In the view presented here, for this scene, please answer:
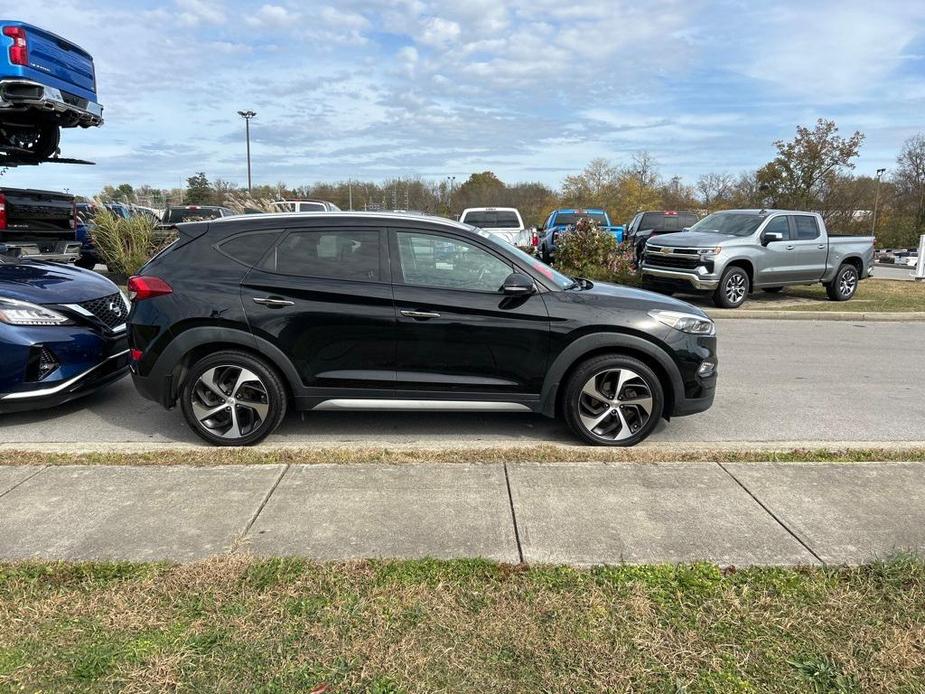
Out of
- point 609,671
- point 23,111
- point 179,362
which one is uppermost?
point 23,111

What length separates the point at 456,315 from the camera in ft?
A: 15.0

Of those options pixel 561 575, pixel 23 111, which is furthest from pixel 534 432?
pixel 23 111

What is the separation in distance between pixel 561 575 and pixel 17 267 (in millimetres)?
5845

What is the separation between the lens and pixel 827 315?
38.4ft

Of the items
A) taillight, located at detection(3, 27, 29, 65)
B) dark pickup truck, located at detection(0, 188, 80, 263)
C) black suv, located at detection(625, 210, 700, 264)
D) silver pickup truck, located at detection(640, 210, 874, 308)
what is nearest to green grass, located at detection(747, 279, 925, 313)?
silver pickup truck, located at detection(640, 210, 874, 308)

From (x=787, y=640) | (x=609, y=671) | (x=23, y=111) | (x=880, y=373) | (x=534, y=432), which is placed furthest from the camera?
(x=23, y=111)

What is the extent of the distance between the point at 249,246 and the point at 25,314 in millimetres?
2009

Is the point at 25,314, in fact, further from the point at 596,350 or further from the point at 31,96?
the point at 31,96

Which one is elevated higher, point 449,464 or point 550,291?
point 550,291

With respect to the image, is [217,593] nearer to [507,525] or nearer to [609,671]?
[507,525]

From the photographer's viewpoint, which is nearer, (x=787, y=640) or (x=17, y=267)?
(x=787, y=640)

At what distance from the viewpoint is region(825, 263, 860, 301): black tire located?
1348cm

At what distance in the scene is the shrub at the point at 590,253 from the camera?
13656 millimetres

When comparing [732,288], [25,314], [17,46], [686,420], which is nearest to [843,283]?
[732,288]
